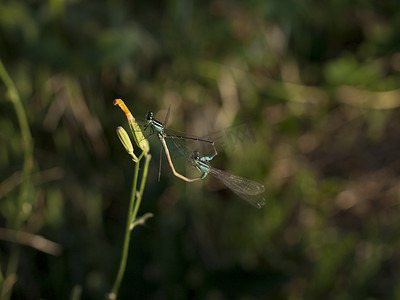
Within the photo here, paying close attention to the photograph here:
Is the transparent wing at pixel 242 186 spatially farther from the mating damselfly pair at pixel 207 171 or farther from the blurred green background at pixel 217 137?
the blurred green background at pixel 217 137

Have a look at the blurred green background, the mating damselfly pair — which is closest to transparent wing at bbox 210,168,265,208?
the mating damselfly pair

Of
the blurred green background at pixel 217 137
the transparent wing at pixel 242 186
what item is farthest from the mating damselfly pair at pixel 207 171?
the blurred green background at pixel 217 137

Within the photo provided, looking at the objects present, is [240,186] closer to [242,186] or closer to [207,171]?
[242,186]

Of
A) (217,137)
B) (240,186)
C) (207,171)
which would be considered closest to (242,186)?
(240,186)

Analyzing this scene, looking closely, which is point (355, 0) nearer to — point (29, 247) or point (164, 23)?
point (164, 23)

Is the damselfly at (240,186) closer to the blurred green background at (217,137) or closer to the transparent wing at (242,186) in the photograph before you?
the transparent wing at (242,186)

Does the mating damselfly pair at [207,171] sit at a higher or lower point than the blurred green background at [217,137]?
lower

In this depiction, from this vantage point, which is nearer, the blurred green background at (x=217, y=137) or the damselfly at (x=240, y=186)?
the damselfly at (x=240, y=186)

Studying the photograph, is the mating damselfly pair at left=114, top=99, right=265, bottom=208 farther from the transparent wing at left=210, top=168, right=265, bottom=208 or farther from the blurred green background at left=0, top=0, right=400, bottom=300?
the blurred green background at left=0, top=0, right=400, bottom=300

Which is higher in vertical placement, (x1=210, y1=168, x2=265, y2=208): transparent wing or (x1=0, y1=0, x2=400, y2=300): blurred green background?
(x1=0, y1=0, x2=400, y2=300): blurred green background
